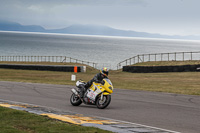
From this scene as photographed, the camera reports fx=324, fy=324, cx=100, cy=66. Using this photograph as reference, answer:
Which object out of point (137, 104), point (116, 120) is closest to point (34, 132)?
point (116, 120)

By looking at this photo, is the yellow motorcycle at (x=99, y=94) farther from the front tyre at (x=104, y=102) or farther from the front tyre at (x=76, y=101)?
the front tyre at (x=76, y=101)

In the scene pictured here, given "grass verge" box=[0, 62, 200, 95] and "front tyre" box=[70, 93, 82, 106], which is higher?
"grass verge" box=[0, 62, 200, 95]

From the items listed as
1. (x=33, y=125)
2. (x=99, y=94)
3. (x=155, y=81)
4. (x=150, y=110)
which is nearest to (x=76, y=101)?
(x=99, y=94)

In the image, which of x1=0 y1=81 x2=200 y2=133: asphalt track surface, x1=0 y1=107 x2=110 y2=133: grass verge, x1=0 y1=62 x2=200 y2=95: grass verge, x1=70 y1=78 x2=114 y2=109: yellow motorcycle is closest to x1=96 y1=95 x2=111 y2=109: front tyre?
x1=70 y1=78 x2=114 y2=109: yellow motorcycle

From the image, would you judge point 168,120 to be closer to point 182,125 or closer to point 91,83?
point 182,125

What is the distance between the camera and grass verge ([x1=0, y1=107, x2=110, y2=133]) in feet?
25.7

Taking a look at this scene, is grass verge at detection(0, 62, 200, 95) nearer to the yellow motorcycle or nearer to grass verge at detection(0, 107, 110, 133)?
the yellow motorcycle

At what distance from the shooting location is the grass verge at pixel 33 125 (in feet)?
25.7

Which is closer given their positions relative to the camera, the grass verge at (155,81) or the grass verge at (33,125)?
the grass verge at (33,125)

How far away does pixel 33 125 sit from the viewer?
845cm

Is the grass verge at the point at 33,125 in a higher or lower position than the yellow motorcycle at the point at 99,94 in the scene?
lower

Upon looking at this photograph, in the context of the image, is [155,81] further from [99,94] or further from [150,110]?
[99,94]

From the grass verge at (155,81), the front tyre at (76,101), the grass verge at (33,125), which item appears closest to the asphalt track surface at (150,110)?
the front tyre at (76,101)

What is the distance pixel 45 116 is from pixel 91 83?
306 cm
